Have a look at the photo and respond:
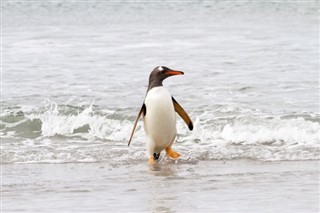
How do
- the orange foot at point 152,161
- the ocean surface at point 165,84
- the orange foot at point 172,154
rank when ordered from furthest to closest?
the ocean surface at point 165,84 → the orange foot at point 172,154 → the orange foot at point 152,161

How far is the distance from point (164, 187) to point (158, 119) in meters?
1.74

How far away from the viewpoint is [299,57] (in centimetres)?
1527

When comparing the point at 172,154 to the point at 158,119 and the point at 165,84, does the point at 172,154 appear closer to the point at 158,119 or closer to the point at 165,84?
the point at 158,119

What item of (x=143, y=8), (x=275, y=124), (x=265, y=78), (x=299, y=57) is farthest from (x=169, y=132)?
(x=143, y=8)

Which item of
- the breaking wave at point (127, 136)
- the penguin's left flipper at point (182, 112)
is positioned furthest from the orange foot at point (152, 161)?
the penguin's left flipper at point (182, 112)

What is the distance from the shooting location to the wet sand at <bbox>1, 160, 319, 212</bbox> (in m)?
5.52

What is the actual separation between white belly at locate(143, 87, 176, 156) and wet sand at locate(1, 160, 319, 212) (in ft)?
0.90

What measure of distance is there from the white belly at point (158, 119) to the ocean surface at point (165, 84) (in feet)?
0.56

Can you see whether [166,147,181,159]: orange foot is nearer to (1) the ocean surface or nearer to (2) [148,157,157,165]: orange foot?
(1) the ocean surface

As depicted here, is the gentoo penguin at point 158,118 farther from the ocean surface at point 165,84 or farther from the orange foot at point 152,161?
the ocean surface at point 165,84

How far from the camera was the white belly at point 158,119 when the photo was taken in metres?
8.00

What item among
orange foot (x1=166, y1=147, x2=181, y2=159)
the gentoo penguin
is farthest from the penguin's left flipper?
orange foot (x1=166, y1=147, x2=181, y2=159)

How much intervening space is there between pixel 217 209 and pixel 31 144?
4.22 m

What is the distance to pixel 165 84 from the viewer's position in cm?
1291
